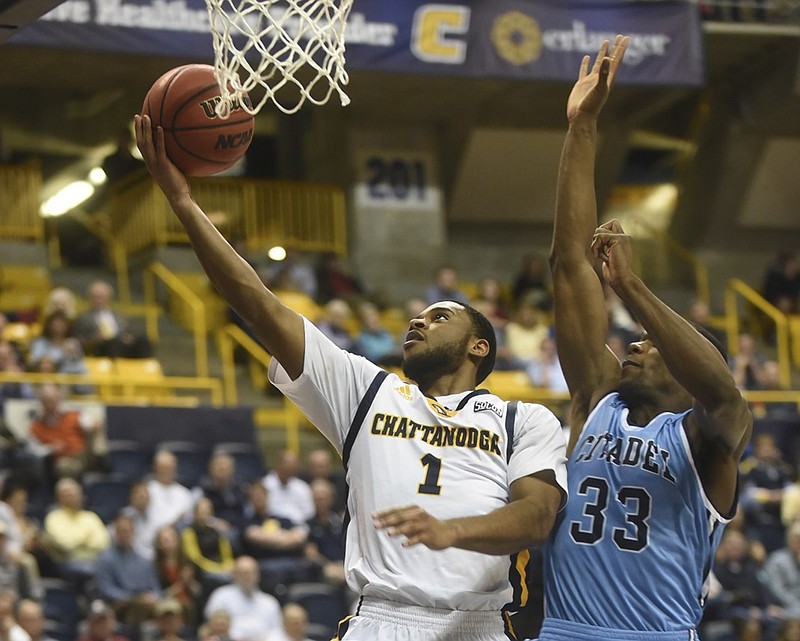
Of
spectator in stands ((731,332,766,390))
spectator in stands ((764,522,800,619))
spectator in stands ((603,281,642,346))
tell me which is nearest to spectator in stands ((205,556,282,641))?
spectator in stands ((764,522,800,619))

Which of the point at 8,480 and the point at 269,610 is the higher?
the point at 8,480

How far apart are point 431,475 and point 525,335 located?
11380 mm

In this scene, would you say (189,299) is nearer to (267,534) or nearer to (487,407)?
(267,534)

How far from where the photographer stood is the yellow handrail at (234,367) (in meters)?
14.8

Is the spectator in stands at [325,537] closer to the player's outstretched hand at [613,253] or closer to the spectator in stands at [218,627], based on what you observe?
the spectator in stands at [218,627]

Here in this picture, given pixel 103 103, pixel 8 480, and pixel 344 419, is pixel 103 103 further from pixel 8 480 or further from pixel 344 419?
pixel 344 419

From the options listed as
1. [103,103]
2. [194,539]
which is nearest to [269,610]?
[194,539]

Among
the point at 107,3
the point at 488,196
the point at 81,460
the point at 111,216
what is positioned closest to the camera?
the point at 81,460

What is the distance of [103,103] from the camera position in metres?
19.5

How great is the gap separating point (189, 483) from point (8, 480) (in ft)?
5.16

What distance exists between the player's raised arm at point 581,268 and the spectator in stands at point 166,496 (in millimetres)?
6519

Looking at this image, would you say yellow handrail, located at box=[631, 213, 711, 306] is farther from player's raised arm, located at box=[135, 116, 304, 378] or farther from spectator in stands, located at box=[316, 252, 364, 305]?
player's raised arm, located at box=[135, 116, 304, 378]

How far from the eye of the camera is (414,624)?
452 centimetres

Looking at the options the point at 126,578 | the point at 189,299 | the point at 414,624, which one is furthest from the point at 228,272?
the point at 189,299
